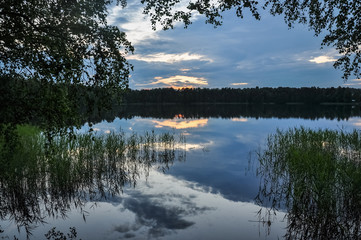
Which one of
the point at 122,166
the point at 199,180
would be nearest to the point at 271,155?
the point at 199,180

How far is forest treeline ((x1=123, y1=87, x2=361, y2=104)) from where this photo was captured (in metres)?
160

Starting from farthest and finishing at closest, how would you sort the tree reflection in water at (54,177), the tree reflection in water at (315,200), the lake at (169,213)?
the tree reflection in water at (54,177), the lake at (169,213), the tree reflection in water at (315,200)

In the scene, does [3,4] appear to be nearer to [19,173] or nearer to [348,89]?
[19,173]

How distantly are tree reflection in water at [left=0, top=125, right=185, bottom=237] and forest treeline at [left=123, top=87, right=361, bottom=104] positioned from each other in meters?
154

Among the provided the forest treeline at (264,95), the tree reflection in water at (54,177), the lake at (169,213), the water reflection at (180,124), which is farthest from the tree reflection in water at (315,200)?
Answer: the forest treeline at (264,95)

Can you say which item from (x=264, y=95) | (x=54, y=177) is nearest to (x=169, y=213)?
(x=54, y=177)

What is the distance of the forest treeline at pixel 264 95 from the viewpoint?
160500mm

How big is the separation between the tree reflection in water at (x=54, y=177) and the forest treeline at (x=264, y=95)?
15408 cm

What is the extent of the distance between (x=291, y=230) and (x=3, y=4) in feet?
41.2

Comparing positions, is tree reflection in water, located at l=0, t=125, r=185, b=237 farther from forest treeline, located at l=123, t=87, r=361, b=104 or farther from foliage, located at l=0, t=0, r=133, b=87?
A: forest treeline, located at l=123, t=87, r=361, b=104

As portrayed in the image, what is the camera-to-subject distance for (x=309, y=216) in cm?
852

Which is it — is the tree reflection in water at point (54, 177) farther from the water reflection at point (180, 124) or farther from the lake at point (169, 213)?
the water reflection at point (180, 124)

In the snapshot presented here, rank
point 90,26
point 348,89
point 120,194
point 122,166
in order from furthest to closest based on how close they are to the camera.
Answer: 1. point 348,89
2. point 122,166
3. point 120,194
4. point 90,26

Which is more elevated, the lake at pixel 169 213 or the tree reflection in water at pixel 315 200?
the tree reflection in water at pixel 315 200
